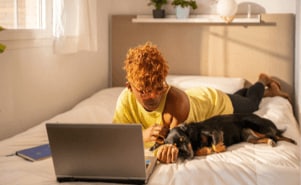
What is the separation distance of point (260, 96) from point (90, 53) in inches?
52.1

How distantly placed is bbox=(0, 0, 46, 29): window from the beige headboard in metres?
1.06

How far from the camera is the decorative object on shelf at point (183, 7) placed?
3311 millimetres

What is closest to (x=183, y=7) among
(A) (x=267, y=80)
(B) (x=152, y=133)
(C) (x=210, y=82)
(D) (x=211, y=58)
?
(D) (x=211, y=58)

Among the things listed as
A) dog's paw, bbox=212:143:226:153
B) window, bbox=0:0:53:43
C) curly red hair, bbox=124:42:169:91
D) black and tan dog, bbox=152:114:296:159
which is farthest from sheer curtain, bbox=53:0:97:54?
dog's paw, bbox=212:143:226:153

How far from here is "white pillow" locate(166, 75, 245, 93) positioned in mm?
3051

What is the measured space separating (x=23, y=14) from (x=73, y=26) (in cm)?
Answer: 37

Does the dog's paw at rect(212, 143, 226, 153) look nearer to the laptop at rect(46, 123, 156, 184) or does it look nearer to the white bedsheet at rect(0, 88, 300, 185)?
the white bedsheet at rect(0, 88, 300, 185)

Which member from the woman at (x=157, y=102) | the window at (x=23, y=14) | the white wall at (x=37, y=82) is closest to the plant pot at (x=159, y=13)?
the white wall at (x=37, y=82)

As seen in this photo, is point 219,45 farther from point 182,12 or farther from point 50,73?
point 50,73

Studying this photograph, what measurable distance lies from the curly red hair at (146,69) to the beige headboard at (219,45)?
173 centimetres

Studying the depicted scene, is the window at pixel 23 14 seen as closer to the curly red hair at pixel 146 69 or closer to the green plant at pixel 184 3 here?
the curly red hair at pixel 146 69

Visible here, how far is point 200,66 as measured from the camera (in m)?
3.42

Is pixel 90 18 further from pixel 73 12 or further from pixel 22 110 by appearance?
pixel 22 110

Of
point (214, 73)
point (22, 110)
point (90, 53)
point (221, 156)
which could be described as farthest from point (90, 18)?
point (221, 156)
